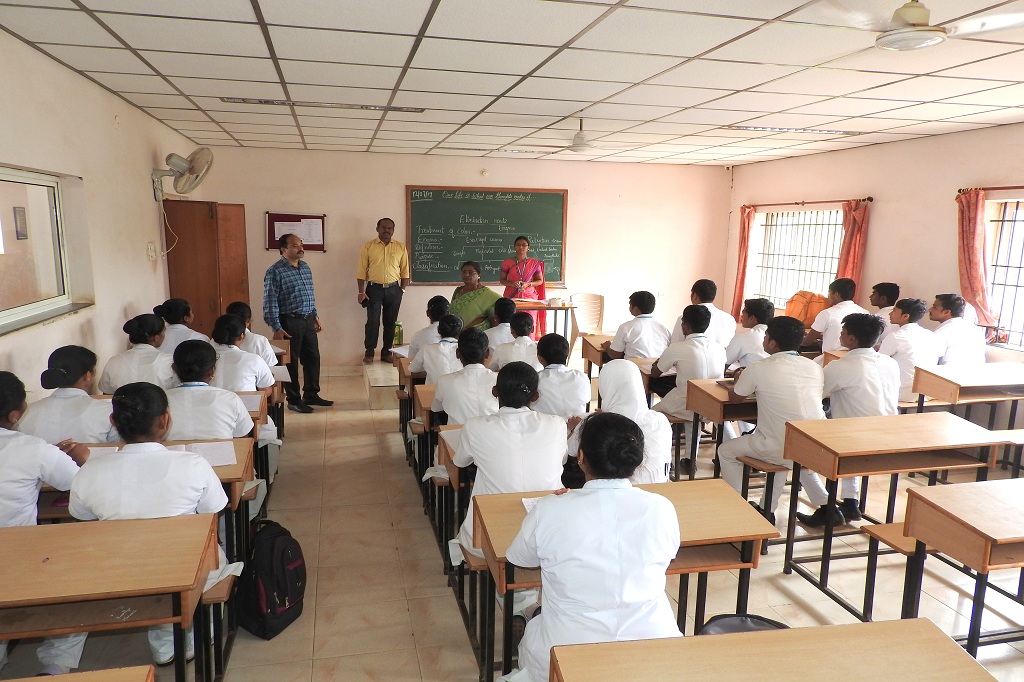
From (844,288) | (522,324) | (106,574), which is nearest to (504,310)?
(522,324)

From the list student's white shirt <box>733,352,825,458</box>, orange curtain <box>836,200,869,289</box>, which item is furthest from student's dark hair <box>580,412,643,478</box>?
orange curtain <box>836,200,869,289</box>

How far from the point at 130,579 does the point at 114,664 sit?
1.19 meters

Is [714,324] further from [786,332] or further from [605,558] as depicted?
[605,558]

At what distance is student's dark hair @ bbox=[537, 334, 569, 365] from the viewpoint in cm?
363

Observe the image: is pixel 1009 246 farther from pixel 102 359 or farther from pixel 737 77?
pixel 102 359

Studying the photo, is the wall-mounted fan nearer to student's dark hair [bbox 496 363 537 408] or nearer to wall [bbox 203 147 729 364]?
wall [bbox 203 147 729 364]

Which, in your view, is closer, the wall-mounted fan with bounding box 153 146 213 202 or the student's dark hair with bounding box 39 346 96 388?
the student's dark hair with bounding box 39 346 96 388

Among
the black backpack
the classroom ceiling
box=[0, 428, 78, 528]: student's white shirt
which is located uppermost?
the classroom ceiling

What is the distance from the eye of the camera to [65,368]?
291 centimetres

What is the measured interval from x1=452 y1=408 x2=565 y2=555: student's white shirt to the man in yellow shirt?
5.29 metres

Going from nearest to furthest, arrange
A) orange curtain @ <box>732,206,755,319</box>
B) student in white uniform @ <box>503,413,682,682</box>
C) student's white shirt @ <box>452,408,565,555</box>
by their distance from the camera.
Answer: student in white uniform @ <box>503,413,682,682</box>, student's white shirt @ <box>452,408,565,555</box>, orange curtain @ <box>732,206,755,319</box>

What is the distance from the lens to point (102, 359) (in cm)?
466

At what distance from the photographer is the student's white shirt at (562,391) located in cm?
357

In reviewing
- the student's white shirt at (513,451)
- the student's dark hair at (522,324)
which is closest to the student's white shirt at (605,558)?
the student's white shirt at (513,451)
